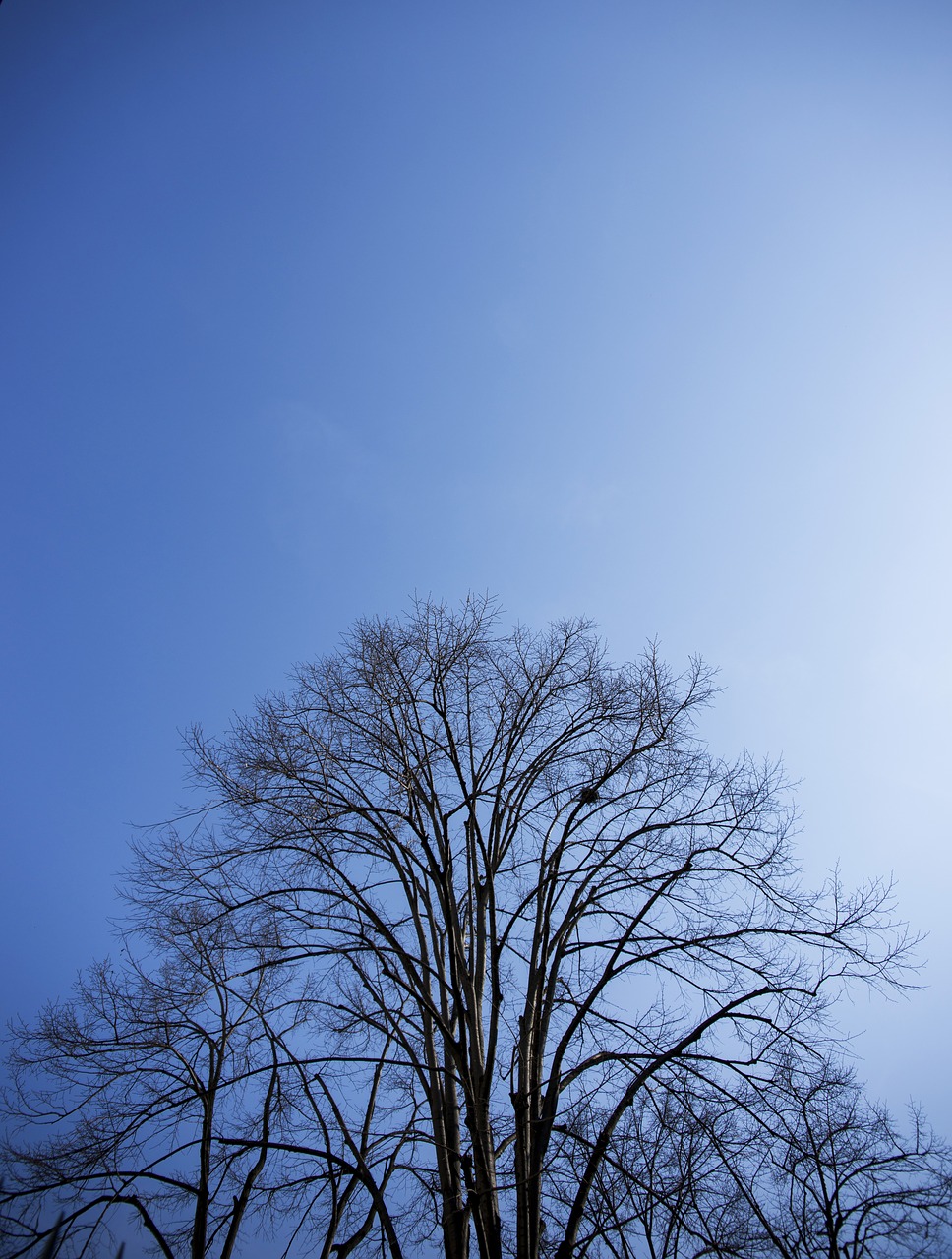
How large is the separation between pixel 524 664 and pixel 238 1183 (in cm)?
746

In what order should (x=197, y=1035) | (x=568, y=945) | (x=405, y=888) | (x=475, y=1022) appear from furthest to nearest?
1. (x=197, y=1035)
2. (x=405, y=888)
3. (x=568, y=945)
4. (x=475, y=1022)

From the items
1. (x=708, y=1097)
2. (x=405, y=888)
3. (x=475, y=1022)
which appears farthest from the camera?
(x=405, y=888)

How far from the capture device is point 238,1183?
8.83 metres

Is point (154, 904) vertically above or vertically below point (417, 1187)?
above

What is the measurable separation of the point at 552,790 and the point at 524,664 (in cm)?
185

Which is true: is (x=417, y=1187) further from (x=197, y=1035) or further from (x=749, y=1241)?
(x=749, y=1241)

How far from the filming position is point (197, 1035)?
30.9 ft

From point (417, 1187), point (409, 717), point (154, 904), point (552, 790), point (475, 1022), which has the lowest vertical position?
point (417, 1187)

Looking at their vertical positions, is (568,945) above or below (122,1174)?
above

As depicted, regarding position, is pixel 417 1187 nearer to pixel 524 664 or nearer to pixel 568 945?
pixel 568 945

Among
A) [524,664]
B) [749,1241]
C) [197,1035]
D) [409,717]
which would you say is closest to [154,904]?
[197,1035]

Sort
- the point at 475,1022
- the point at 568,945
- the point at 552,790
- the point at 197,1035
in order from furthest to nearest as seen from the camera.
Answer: the point at 552,790 → the point at 197,1035 → the point at 568,945 → the point at 475,1022

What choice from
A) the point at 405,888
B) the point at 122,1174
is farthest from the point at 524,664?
the point at 122,1174

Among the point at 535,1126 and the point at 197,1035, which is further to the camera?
the point at 197,1035
